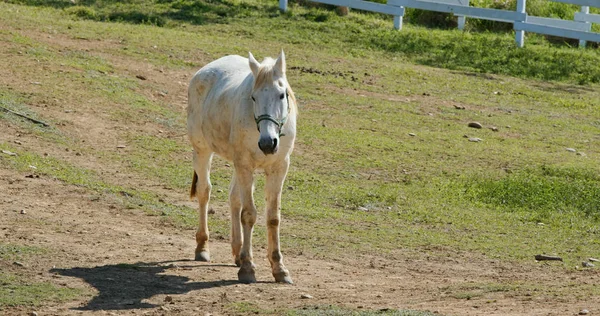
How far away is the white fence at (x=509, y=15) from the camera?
21.2m

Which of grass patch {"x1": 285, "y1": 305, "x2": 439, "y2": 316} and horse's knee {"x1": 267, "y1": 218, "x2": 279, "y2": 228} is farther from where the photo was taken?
horse's knee {"x1": 267, "y1": 218, "x2": 279, "y2": 228}

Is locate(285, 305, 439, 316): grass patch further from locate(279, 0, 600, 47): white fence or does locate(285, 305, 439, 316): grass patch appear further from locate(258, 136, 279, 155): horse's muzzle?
locate(279, 0, 600, 47): white fence

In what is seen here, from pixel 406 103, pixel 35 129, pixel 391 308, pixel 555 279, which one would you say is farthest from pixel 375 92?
pixel 391 308

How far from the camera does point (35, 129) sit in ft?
43.2

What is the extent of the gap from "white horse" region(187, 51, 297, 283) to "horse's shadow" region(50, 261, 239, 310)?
0.53 meters

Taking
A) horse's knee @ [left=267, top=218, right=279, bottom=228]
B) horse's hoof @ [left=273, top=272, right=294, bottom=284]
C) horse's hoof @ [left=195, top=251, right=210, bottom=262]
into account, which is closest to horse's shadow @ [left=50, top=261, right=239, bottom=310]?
horse's hoof @ [left=273, top=272, right=294, bottom=284]

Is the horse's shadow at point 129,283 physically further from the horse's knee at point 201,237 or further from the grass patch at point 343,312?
the grass patch at point 343,312

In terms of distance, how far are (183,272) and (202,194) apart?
1128 mm

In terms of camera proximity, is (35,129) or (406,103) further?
(406,103)

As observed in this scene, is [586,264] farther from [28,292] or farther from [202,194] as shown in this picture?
[28,292]

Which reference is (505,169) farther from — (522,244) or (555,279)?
(555,279)

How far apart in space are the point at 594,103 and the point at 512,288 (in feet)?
35.6

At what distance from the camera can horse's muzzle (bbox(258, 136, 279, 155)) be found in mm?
7891

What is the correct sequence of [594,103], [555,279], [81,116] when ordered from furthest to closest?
1. [594,103]
2. [81,116]
3. [555,279]
